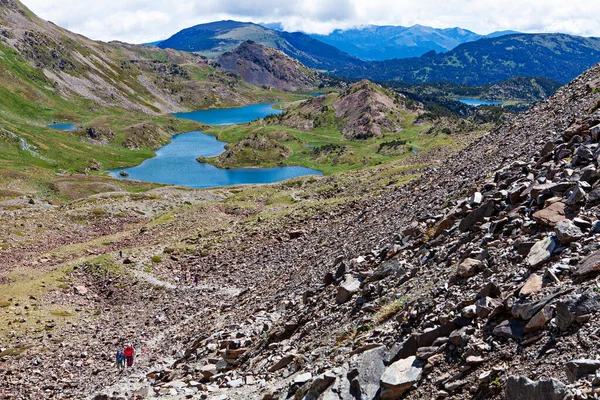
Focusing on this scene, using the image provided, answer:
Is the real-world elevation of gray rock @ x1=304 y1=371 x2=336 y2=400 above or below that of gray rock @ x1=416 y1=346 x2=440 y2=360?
below

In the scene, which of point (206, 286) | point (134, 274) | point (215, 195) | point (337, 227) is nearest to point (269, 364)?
point (206, 286)

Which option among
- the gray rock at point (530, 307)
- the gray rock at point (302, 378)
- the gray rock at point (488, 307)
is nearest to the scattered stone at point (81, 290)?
the gray rock at point (302, 378)

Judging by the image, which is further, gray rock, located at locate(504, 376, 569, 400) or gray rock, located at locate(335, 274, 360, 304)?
gray rock, located at locate(335, 274, 360, 304)

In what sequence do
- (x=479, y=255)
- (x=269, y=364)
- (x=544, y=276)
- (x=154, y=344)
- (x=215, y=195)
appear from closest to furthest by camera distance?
(x=544, y=276), (x=479, y=255), (x=269, y=364), (x=154, y=344), (x=215, y=195)

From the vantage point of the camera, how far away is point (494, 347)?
44.9 ft

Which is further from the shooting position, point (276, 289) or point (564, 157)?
point (276, 289)

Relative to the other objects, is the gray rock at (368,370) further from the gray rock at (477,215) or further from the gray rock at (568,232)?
the gray rock at (477,215)

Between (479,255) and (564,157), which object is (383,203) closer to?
(564,157)

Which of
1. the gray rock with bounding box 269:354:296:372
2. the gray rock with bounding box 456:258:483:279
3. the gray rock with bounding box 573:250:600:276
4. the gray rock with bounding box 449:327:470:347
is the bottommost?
the gray rock with bounding box 269:354:296:372

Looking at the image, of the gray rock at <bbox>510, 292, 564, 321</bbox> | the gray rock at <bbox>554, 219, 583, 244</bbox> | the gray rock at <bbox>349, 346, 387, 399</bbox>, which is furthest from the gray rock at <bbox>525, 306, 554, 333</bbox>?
the gray rock at <bbox>349, 346, 387, 399</bbox>

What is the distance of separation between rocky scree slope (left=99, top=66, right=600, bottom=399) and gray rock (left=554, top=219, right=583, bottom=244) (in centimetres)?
4

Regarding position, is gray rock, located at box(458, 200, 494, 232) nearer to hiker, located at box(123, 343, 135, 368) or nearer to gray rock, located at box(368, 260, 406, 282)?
gray rock, located at box(368, 260, 406, 282)

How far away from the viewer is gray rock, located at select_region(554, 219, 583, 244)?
1609 cm

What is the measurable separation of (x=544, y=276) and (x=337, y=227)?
39.4 metres
